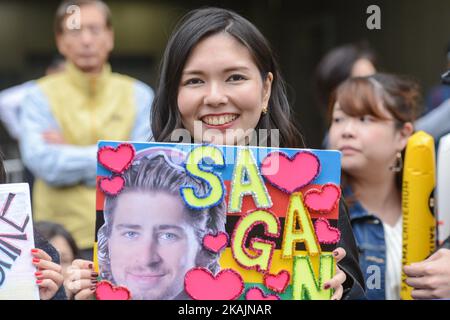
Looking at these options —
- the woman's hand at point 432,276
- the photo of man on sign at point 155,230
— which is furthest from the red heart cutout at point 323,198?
the woman's hand at point 432,276

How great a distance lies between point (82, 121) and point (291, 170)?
2332mm

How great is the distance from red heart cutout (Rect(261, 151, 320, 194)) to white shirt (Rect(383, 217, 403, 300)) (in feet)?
3.25

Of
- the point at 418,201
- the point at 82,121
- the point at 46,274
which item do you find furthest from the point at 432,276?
the point at 82,121

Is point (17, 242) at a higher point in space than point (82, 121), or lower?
lower

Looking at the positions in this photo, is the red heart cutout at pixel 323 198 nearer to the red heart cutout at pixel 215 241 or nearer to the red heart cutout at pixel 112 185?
the red heart cutout at pixel 215 241

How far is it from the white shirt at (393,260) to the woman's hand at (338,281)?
2.50 ft

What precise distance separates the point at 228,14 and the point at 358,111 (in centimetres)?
92

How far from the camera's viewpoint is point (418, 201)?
108 inches

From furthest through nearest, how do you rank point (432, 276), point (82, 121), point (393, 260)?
point (82, 121), point (393, 260), point (432, 276)

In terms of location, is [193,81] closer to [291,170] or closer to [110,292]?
[291,170]

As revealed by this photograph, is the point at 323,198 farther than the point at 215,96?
No

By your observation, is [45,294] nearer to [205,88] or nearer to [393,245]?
[205,88]

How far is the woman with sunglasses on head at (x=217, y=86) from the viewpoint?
239 cm

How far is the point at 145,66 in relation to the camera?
929 cm
